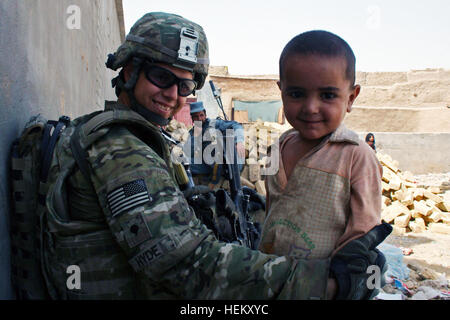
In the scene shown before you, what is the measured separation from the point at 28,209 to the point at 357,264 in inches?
47.0

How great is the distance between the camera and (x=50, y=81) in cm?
215

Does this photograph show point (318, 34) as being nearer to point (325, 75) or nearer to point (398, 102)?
point (325, 75)

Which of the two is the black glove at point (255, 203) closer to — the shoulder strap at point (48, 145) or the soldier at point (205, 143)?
the soldier at point (205, 143)

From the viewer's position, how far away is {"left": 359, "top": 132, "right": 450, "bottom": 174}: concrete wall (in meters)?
13.3

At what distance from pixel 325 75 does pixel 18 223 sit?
1.26 meters

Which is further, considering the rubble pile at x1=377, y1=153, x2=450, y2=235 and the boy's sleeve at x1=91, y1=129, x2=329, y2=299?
the rubble pile at x1=377, y1=153, x2=450, y2=235

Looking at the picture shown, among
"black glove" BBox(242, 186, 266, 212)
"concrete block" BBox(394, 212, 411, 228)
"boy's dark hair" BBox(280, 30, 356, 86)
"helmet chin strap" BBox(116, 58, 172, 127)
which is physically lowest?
"concrete block" BBox(394, 212, 411, 228)

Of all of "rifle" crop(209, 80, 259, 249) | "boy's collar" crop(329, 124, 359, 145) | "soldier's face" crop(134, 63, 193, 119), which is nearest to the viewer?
"boy's collar" crop(329, 124, 359, 145)

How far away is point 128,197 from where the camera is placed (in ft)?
3.68

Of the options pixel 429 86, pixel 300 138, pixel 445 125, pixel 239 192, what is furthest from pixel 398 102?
pixel 300 138

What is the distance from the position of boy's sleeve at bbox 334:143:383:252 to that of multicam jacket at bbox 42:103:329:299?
0.16 m

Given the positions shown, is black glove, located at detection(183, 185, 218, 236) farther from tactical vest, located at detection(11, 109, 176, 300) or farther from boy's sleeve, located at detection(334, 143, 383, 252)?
boy's sleeve, located at detection(334, 143, 383, 252)

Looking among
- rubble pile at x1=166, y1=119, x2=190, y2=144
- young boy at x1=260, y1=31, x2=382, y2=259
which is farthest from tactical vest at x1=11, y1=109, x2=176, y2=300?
rubble pile at x1=166, y1=119, x2=190, y2=144

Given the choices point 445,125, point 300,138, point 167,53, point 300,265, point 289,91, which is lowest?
point 445,125
